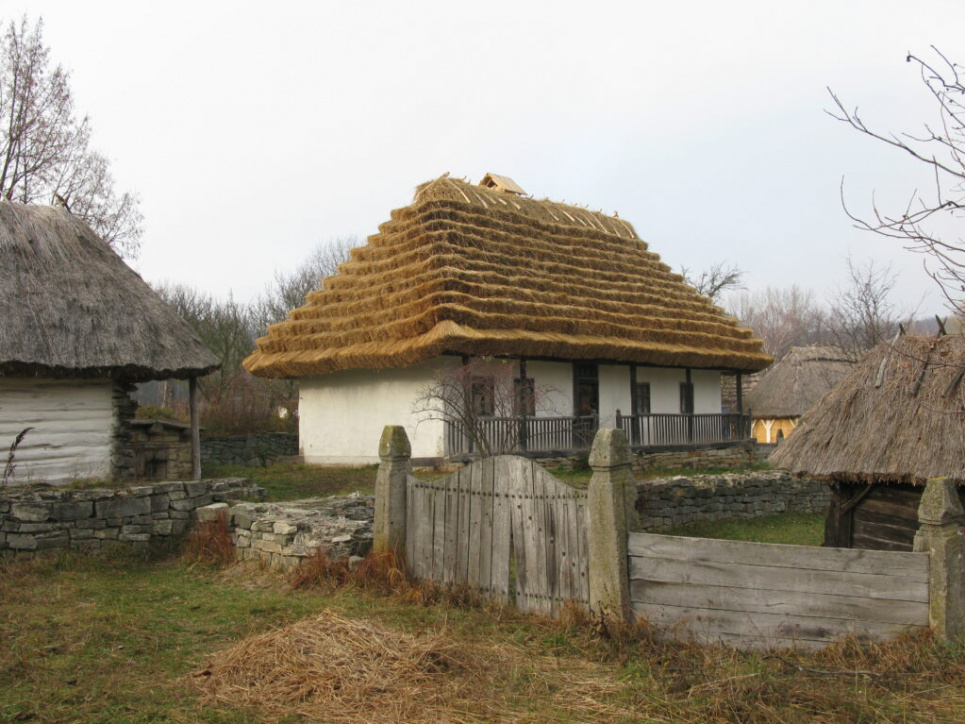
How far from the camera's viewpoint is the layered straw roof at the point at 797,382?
3247cm

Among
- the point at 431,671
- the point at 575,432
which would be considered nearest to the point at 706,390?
the point at 575,432

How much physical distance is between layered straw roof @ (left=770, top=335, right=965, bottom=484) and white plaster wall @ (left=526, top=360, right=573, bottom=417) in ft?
35.7

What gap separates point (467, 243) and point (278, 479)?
7108 mm

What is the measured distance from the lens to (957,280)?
3.86 meters

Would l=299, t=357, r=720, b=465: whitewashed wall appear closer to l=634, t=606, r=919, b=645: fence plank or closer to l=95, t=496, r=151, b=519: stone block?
l=95, t=496, r=151, b=519: stone block

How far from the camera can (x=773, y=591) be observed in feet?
19.5

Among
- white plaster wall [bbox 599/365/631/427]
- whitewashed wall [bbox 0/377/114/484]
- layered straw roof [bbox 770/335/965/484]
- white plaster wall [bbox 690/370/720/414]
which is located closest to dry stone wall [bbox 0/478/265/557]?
whitewashed wall [bbox 0/377/114/484]

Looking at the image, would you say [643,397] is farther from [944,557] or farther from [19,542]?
[944,557]

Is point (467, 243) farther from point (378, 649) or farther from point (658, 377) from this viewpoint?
point (378, 649)

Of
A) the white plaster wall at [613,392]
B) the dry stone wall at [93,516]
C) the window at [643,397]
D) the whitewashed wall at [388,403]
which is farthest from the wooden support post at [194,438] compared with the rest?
the window at [643,397]

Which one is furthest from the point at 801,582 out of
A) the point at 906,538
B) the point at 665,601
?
the point at 906,538

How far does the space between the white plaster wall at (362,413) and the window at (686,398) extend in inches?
353

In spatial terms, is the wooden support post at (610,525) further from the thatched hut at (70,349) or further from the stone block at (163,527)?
the thatched hut at (70,349)

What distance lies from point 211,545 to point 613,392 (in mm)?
14241
